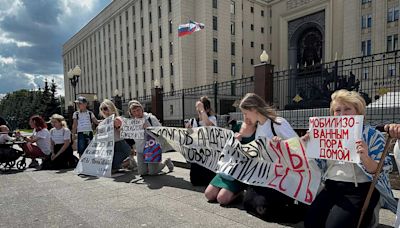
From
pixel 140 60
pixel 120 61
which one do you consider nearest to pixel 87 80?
pixel 120 61

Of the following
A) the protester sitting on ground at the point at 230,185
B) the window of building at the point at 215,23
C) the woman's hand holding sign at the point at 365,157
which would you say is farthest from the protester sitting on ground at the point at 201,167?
the window of building at the point at 215,23

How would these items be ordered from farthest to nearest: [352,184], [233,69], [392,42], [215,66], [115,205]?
[233,69] < [215,66] < [392,42] < [115,205] < [352,184]

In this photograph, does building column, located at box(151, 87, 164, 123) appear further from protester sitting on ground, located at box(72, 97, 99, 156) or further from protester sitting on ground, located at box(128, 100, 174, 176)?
protester sitting on ground, located at box(128, 100, 174, 176)

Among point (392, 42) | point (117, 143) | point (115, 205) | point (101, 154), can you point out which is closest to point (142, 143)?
point (117, 143)

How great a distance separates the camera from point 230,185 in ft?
14.0

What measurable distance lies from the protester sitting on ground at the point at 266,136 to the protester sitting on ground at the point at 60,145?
5.65 metres

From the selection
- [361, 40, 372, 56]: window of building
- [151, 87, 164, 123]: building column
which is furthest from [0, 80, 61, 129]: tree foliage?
[361, 40, 372, 56]: window of building

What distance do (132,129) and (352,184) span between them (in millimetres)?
4706

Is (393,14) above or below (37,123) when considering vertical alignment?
above

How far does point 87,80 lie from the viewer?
215 feet

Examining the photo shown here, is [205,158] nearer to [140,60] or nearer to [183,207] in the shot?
[183,207]

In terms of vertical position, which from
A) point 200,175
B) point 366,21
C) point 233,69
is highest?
point 366,21

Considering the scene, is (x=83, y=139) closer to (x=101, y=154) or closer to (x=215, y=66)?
(x=101, y=154)

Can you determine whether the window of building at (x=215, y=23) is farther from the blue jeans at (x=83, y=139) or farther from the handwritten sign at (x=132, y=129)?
the handwritten sign at (x=132, y=129)
